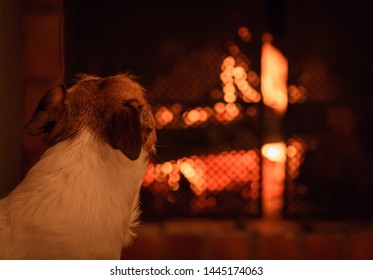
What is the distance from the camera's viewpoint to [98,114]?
1219mm

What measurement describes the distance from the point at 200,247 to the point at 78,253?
58 cm

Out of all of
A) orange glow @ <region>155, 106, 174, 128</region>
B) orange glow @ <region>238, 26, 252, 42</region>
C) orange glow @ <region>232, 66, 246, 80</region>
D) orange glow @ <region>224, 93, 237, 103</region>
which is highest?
orange glow @ <region>238, 26, 252, 42</region>

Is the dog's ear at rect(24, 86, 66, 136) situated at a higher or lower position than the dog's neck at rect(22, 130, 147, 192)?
higher

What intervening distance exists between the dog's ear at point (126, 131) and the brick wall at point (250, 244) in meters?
0.59

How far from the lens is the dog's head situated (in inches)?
46.0

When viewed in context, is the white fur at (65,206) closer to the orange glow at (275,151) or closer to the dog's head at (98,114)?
the dog's head at (98,114)

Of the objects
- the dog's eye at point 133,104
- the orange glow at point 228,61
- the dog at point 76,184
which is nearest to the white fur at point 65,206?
the dog at point 76,184

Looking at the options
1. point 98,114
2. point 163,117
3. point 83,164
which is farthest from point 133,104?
point 163,117

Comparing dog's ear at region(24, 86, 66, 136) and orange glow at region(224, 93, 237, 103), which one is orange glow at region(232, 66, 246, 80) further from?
dog's ear at region(24, 86, 66, 136)

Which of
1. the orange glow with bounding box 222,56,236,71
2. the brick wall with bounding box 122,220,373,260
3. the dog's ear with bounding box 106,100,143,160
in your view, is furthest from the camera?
the orange glow with bounding box 222,56,236,71

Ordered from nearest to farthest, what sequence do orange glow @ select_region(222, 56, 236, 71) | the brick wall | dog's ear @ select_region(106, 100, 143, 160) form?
dog's ear @ select_region(106, 100, 143, 160)
the brick wall
orange glow @ select_region(222, 56, 236, 71)

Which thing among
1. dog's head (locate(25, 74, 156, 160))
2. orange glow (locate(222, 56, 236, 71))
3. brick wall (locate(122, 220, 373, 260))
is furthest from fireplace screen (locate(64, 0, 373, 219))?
dog's head (locate(25, 74, 156, 160))
